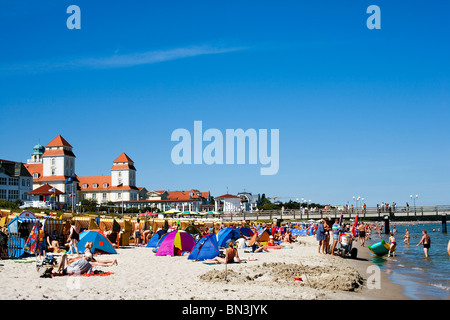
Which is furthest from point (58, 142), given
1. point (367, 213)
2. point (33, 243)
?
point (33, 243)

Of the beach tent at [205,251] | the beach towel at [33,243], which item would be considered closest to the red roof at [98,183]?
the beach towel at [33,243]

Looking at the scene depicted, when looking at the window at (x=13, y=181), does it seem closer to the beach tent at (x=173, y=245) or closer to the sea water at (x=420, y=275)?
the beach tent at (x=173, y=245)

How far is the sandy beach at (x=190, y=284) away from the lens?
9.95 metres

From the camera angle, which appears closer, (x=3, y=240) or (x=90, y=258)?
(x=90, y=258)

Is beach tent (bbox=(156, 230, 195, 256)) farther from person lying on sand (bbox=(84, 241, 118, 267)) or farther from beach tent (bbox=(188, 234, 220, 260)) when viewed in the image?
person lying on sand (bbox=(84, 241, 118, 267))

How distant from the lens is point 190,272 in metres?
14.2

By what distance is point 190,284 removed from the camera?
38.7 feet

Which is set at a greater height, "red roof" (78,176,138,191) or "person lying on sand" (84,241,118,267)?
"red roof" (78,176,138,191)

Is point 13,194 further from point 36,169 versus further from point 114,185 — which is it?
point 114,185

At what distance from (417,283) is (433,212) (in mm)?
53790

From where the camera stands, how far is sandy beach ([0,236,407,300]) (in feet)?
32.7

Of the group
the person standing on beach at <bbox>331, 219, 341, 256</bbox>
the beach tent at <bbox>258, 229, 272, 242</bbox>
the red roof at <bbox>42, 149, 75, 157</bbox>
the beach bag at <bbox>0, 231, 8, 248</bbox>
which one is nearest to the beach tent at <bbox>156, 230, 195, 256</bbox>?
the beach bag at <bbox>0, 231, 8, 248</bbox>

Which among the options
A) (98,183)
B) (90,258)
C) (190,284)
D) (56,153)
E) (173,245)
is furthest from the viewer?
(98,183)
